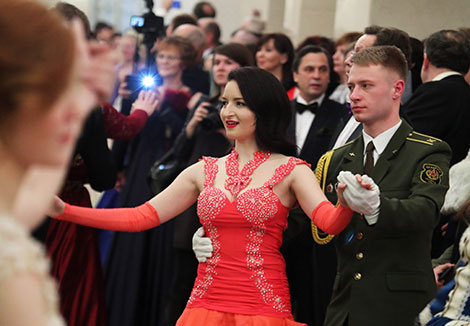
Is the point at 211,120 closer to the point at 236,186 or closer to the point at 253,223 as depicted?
the point at 236,186

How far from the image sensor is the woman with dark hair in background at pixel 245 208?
11.3 feet

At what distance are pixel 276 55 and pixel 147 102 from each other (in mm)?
1438

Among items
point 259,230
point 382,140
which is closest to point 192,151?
point 259,230

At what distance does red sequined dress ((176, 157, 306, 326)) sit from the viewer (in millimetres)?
3434

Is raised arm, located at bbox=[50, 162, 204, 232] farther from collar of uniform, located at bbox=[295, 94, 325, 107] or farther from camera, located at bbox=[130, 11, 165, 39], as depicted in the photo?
camera, located at bbox=[130, 11, 165, 39]

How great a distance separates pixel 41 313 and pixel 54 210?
1.91 meters

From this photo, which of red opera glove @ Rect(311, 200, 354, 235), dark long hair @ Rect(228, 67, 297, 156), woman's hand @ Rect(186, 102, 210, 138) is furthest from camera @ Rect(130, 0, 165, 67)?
red opera glove @ Rect(311, 200, 354, 235)

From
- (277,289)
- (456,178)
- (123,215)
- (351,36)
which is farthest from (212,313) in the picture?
(351,36)

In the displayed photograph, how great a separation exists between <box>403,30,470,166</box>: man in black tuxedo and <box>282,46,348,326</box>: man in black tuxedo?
2.28 feet

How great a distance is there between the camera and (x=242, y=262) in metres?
3.50

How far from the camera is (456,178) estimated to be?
3.99 m

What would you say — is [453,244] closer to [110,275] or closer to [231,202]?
[231,202]

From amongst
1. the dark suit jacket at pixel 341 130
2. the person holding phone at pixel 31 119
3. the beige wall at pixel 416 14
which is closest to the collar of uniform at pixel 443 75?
the dark suit jacket at pixel 341 130

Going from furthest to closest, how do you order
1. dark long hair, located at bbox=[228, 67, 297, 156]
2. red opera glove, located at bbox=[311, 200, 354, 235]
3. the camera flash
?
the camera flash, dark long hair, located at bbox=[228, 67, 297, 156], red opera glove, located at bbox=[311, 200, 354, 235]
